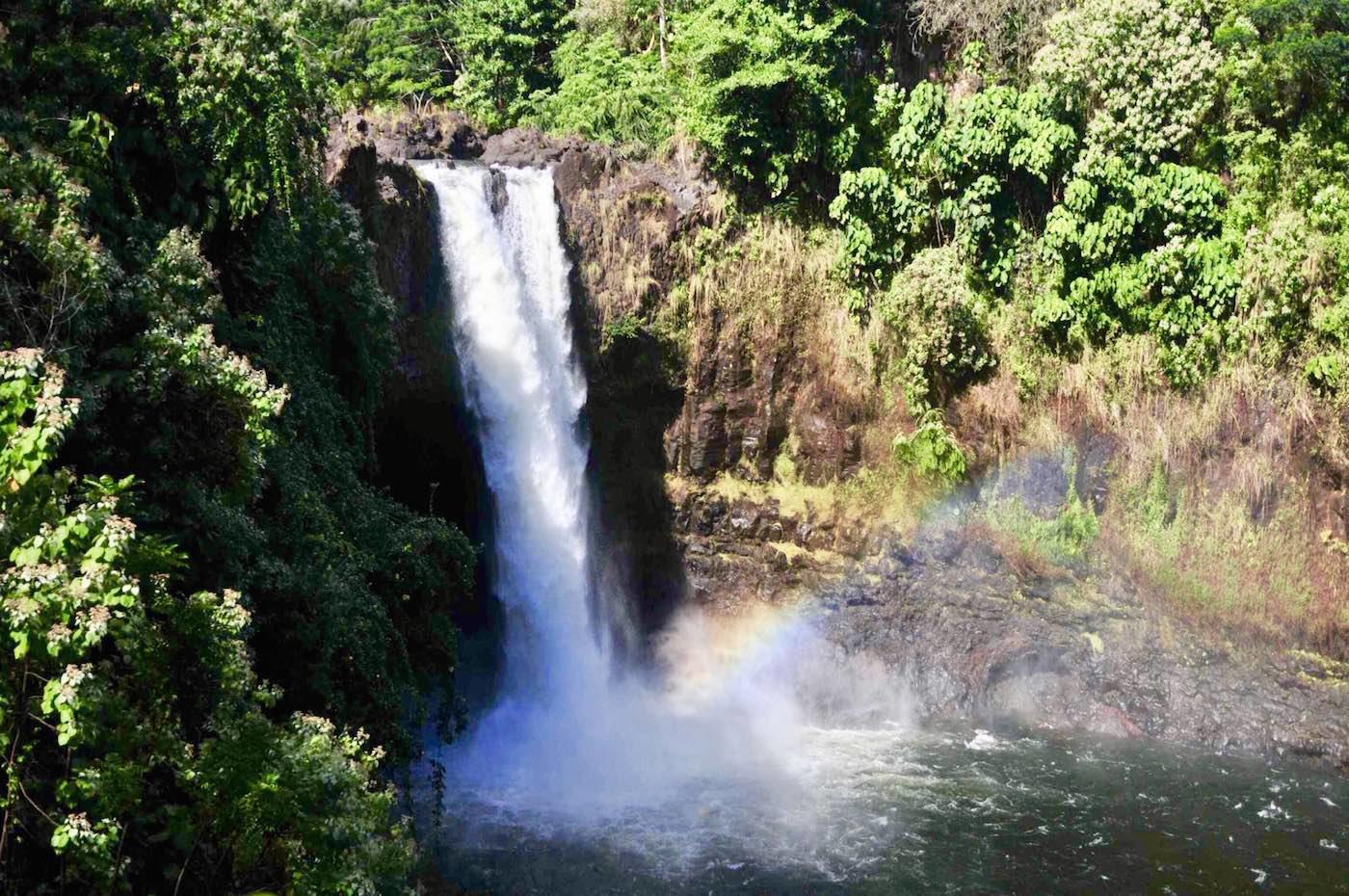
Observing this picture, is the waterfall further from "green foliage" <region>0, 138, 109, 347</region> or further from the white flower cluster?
"green foliage" <region>0, 138, 109, 347</region>

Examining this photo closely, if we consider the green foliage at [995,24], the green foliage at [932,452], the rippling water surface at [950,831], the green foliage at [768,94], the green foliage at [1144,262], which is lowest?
the rippling water surface at [950,831]

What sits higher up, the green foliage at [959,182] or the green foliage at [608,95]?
the green foliage at [608,95]

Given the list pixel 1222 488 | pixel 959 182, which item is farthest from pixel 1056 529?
pixel 959 182

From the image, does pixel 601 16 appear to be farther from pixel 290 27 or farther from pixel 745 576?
pixel 290 27

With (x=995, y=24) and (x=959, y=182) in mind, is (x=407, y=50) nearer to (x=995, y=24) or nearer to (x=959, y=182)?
(x=995, y=24)

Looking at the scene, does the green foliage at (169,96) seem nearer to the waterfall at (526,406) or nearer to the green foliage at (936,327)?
the waterfall at (526,406)

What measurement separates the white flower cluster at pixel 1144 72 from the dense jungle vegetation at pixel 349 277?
59 mm

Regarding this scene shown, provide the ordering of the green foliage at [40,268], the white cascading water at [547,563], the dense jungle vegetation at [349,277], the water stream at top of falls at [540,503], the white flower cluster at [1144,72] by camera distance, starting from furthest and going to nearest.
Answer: the white flower cluster at [1144,72] < the water stream at top of falls at [540,503] < the white cascading water at [547,563] < the green foliage at [40,268] < the dense jungle vegetation at [349,277]

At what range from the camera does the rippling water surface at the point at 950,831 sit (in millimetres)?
12734

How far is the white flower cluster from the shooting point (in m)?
18.8

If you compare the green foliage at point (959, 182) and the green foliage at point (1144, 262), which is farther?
the green foliage at point (959, 182)

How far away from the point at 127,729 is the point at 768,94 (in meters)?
17.0

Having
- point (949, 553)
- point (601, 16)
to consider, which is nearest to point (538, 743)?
point (949, 553)

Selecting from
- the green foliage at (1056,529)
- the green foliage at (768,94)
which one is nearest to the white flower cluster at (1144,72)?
the green foliage at (768,94)
